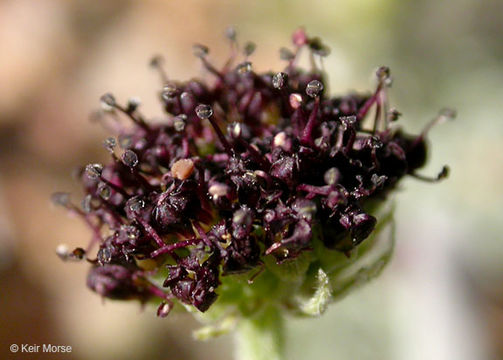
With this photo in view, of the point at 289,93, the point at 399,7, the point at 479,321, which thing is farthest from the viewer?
the point at 399,7

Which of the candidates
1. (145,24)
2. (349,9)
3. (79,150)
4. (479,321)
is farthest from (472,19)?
(79,150)

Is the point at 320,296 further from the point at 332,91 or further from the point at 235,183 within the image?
the point at 332,91

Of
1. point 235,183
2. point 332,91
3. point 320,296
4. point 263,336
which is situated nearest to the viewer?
point 235,183

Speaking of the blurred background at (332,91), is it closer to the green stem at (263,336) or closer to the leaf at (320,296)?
the green stem at (263,336)

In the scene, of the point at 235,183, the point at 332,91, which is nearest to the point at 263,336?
the point at 235,183

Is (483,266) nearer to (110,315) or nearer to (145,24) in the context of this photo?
(110,315)

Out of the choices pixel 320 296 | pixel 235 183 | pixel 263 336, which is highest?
pixel 235 183

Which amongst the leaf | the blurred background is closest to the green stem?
the leaf

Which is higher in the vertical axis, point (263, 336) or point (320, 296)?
point (320, 296)

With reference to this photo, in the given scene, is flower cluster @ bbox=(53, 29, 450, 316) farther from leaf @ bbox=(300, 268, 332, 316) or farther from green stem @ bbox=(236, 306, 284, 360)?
green stem @ bbox=(236, 306, 284, 360)
